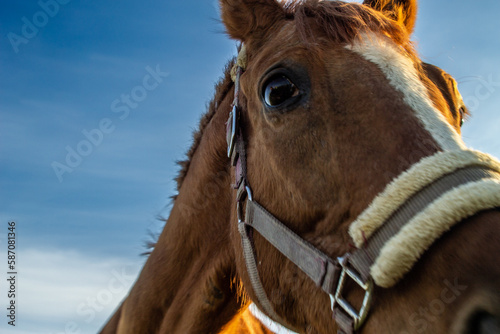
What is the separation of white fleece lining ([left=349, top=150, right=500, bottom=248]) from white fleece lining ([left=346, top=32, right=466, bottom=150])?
85 mm

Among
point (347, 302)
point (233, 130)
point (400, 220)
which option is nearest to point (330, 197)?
point (400, 220)

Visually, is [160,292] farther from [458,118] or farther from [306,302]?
[458,118]

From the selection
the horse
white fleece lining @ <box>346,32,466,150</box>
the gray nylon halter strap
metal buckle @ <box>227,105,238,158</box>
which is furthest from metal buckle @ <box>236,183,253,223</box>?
white fleece lining @ <box>346,32,466,150</box>

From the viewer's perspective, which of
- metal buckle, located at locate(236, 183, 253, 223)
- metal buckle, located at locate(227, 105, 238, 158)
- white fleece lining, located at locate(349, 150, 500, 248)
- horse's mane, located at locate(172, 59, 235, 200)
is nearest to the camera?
white fleece lining, located at locate(349, 150, 500, 248)

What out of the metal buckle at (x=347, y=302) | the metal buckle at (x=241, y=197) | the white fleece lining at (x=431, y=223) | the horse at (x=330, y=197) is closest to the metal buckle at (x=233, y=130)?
the horse at (x=330, y=197)

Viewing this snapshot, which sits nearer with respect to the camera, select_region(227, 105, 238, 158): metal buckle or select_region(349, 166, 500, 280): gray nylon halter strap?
select_region(349, 166, 500, 280): gray nylon halter strap

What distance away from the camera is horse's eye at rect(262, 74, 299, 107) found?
2275 mm

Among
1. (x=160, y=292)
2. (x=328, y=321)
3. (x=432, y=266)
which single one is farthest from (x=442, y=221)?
(x=160, y=292)

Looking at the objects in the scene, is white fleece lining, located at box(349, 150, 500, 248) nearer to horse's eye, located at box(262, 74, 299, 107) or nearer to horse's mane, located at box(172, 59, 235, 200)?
horse's eye, located at box(262, 74, 299, 107)

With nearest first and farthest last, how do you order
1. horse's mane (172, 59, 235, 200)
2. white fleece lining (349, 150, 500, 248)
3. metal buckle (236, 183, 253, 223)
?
white fleece lining (349, 150, 500, 248) < metal buckle (236, 183, 253, 223) < horse's mane (172, 59, 235, 200)

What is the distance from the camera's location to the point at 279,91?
2.31 metres

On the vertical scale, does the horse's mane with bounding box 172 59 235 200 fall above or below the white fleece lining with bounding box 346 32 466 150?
below

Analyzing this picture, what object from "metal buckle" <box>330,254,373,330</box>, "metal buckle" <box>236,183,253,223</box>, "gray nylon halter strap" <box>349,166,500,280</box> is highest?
"gray nylon halter strap" <box>349,166,500,280</box>

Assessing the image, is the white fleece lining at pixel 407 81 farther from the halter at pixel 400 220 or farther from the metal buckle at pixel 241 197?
the metal buckle at pixel 241 197
